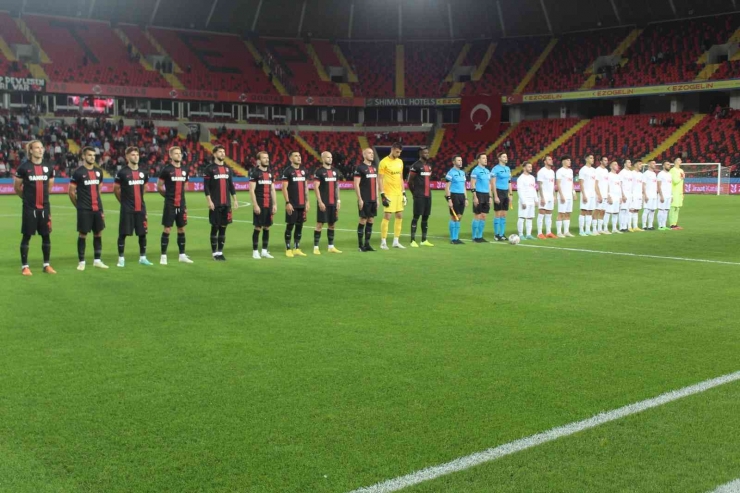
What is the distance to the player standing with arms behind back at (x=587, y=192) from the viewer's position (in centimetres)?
1934

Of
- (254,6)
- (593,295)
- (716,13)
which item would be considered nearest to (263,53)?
(254,6)

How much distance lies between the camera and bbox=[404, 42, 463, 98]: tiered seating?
64.1 meters

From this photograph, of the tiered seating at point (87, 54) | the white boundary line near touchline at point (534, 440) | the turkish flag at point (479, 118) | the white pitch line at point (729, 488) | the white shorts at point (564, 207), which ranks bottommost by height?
the white pitch line at point (729, 488)

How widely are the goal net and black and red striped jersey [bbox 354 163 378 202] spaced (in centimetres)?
3004

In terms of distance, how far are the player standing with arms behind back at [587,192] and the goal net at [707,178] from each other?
24.0 metres

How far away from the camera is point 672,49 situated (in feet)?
181

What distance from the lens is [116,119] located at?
5300 cm

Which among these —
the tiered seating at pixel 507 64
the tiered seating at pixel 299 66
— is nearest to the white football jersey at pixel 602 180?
the tiered seating at pixel 507 64

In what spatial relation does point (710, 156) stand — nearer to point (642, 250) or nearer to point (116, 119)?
point (642, 250)

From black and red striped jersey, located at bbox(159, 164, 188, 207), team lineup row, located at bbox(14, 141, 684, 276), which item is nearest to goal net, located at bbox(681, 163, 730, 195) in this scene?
team lineup row, located at bbox(14, 141, 684, 276)

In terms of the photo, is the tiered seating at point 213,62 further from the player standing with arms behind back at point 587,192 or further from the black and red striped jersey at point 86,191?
the black and red striped jersey at point 86,191

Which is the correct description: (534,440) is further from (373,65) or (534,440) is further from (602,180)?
(373,65)

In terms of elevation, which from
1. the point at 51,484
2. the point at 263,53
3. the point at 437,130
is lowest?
the point at 51,484

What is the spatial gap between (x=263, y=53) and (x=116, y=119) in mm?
15986
